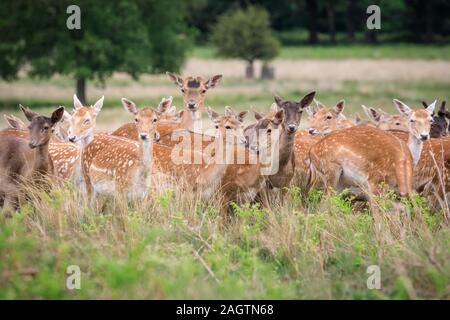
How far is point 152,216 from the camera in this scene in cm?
794

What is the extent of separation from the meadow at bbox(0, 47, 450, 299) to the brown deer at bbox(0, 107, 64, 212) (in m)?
0.30

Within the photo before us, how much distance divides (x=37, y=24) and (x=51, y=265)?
77.8 feet

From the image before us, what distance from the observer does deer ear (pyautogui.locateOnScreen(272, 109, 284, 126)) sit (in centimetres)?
893

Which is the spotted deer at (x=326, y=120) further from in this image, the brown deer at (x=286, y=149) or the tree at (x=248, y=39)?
the tree at (x=248, y=39)

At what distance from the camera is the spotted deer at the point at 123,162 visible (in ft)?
28.2

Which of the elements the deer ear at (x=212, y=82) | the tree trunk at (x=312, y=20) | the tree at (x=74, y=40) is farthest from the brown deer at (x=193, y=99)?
the tree trunk at (x=312, y=20)

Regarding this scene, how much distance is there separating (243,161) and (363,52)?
41114mm

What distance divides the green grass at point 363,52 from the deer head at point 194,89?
3185 centimetres

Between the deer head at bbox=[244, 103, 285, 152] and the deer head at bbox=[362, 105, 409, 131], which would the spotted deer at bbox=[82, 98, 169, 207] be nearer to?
the deer head at bbox=[244, 103, 285, 152]

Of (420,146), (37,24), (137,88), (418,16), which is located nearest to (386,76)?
(137,88)

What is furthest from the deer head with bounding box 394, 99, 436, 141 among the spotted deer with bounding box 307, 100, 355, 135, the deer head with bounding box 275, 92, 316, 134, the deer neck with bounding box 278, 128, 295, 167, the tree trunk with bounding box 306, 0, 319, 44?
the tree trunk with bounding box 306, 0, 319, 44

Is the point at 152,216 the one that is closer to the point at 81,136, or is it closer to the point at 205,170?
the point at 205,170
